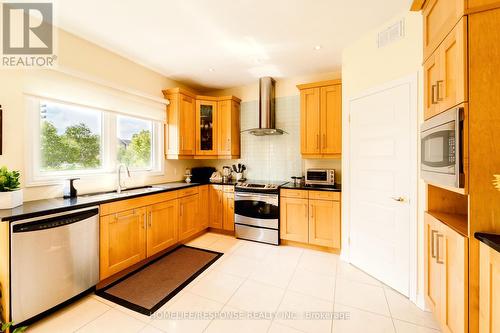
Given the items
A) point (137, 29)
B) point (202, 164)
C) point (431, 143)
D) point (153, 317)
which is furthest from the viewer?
point (202, 164)

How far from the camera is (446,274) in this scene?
1394 millimetres

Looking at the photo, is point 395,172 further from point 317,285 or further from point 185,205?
point 185,205

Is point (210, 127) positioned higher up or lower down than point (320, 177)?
higher up

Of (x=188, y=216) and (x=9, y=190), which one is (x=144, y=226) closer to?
(x=188, y=216)

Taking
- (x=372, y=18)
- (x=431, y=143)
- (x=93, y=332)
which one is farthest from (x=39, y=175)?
(x=372, y=18)

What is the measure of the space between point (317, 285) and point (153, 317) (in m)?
1.60

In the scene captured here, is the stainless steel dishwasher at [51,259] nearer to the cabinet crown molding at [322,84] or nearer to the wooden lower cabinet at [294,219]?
the wooden lower cabinet at [294,219]

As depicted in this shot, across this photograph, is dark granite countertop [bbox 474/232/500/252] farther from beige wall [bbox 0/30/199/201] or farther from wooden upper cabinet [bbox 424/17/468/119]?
beige wall [bbox 0/30/199/201]

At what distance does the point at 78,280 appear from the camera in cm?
193

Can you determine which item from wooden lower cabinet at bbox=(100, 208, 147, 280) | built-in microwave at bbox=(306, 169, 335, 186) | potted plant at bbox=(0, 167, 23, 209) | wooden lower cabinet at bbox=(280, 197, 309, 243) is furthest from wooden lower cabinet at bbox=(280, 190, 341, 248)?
potted plant at bbox=(0, 167, 23, 209)

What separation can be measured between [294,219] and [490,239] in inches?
88.1

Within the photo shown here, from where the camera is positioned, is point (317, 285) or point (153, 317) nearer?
point (153, 317)

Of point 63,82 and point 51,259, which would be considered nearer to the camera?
point 51,259

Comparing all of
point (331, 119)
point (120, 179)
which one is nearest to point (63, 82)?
point (120, 179)
